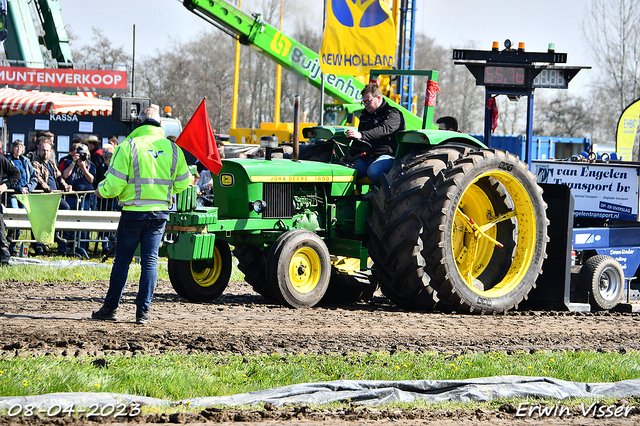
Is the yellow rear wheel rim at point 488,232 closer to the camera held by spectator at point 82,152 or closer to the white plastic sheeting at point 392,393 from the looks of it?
the white plastic sheeting at point 392,393

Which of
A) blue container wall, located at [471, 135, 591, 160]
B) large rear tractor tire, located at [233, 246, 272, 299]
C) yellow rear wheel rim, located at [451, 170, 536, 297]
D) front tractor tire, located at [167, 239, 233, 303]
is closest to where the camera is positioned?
front tractor tire, located at [167, 239, 233, 303]

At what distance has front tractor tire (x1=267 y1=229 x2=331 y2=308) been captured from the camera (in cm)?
791

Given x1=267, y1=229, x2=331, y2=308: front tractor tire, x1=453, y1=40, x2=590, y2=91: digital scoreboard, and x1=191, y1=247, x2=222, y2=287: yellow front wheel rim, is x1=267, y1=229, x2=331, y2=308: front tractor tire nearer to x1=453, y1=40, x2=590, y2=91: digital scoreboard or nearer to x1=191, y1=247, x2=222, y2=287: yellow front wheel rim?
x1=191, y1=247, x2=222, y2=287: yellow front wheel rim

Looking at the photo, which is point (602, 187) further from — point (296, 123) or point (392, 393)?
point (392, 393)

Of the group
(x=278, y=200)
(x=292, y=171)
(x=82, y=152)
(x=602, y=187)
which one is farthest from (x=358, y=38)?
(x=278, y=200)

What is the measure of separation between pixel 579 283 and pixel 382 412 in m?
5.78

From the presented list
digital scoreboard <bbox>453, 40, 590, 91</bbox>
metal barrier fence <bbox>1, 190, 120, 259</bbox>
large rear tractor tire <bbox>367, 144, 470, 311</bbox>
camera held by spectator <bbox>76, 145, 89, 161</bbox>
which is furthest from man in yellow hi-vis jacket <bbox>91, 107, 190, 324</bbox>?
camera held by spectator <bbox>76, 145, 89, 161</bbox>

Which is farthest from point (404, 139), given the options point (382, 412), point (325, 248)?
point (382, 412)

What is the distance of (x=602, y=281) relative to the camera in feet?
32.6

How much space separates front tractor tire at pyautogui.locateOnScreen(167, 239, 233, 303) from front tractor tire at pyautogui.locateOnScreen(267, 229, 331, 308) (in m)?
0.86

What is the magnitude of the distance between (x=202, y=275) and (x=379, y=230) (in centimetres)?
194

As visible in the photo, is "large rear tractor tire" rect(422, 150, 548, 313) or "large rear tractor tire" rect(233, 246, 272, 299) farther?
"large rear tractor tire" rect(233, 246, 272, 299)

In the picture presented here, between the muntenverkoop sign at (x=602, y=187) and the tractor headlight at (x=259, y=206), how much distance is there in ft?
15.5

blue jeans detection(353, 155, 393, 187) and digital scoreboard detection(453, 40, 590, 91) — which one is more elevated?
digital scoreboard detection(453, 40, 590, 91)
